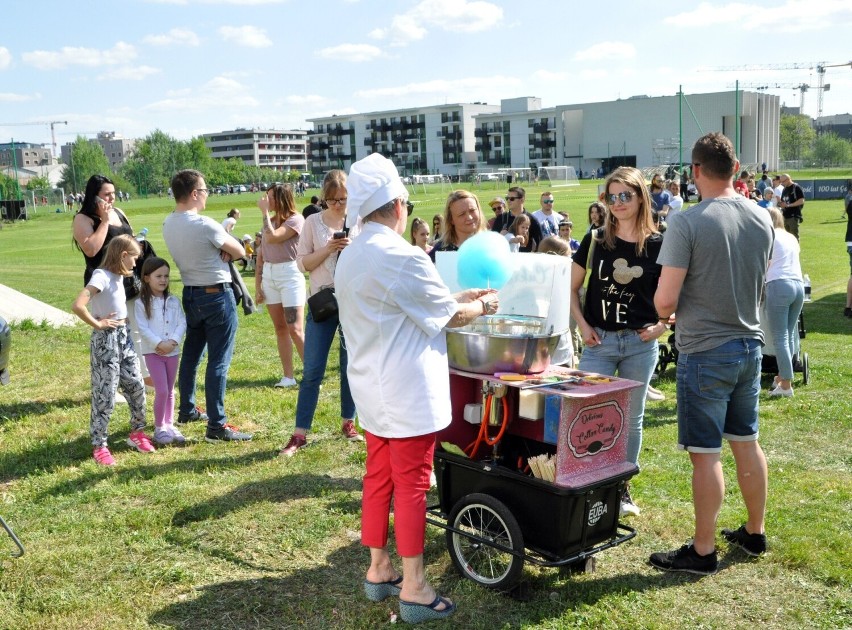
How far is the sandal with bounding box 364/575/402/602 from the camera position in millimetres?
3662

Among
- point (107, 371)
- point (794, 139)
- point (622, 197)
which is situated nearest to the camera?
point (622, 197)

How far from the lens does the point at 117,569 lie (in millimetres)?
4004

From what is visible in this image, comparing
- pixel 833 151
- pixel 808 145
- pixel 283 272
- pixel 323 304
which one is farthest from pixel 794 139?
pixel 323 304

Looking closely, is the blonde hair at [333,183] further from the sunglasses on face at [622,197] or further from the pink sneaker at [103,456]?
the pink sneaker at [103,456]

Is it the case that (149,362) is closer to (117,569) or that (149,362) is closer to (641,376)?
(117,569)

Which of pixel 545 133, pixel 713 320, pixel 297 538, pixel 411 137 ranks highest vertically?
pixel 411 137

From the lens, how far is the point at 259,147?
7244 inches

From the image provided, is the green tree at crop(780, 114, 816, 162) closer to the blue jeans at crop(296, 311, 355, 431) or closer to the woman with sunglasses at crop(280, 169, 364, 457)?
the woman with sunglasses at crop(280, 169, 364, 457)

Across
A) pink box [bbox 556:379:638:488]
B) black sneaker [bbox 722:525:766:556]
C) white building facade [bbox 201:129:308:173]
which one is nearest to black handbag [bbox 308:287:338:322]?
pink box [bbox 556:379:638:488]

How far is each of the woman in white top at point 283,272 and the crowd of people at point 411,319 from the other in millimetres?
374

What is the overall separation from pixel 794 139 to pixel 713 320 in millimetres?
116432

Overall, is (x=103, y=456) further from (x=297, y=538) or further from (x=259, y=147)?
(x=259, y=147)

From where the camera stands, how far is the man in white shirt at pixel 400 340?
3.22 m

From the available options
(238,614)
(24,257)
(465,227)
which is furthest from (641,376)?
(24,257)
